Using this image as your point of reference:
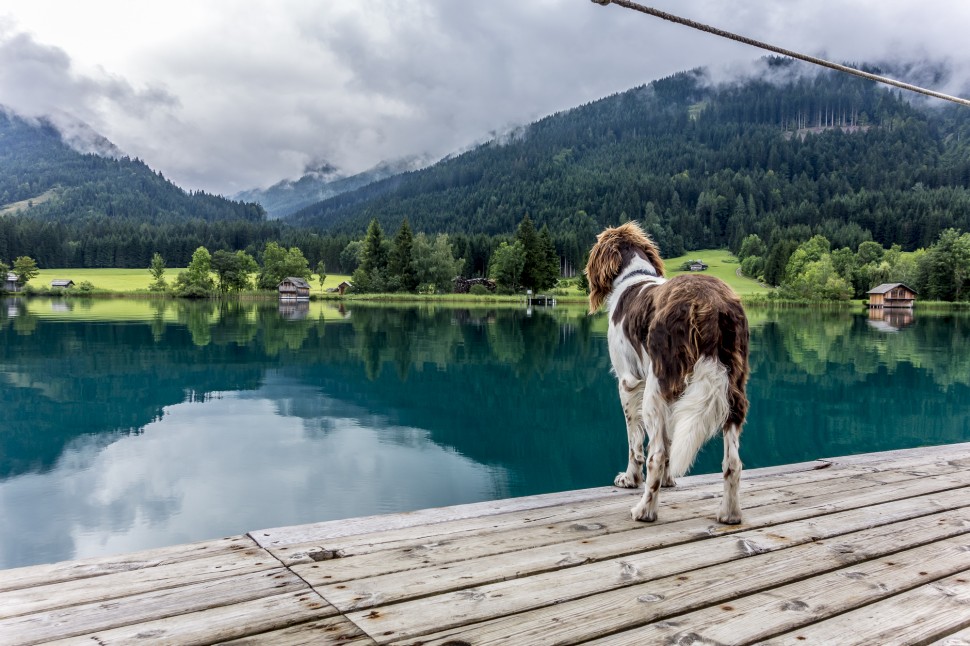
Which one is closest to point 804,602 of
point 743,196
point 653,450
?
point 653,450

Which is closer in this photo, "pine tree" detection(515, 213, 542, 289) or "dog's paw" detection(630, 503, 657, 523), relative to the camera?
"dog's paw" detection(630, 503, 657, 523)

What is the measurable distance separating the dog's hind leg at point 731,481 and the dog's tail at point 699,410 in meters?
0.13

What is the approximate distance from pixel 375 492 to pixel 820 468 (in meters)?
6.30

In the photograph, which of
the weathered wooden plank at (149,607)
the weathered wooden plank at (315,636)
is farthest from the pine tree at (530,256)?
the weathered wooden plank at (315,636)

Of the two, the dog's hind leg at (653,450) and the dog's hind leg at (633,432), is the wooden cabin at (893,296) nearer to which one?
the dog's hind leg at (633,432)

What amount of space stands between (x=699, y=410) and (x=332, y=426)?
11003 mm

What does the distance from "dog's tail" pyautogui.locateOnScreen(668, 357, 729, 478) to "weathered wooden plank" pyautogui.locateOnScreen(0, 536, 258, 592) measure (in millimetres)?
2414

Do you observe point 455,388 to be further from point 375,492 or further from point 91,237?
point 91,237

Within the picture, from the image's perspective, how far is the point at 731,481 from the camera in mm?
3795

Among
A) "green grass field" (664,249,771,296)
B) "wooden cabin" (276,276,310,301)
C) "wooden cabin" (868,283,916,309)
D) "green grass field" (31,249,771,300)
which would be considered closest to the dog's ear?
"green grass field" (31,249,771,300)

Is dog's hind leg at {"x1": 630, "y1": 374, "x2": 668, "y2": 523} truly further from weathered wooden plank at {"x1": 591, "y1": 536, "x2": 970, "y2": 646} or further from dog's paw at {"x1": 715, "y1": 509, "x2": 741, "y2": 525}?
weathered wooden plank at {"x1": 591, "y1": 536, "x2": 970, "y2": 646}

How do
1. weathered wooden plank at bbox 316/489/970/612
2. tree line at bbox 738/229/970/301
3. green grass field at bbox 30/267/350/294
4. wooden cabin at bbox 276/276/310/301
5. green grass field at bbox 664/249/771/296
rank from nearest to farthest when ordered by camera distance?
1. weathered wooden plank at bbox 316/489/970/612
2. tree line at bbox 738/229/970/301
3. wooden cabin at bbox 276/276/310/301
4. green grass field at bbox 30/267/350/294
5. green grass field at bbox 664/249/771/296

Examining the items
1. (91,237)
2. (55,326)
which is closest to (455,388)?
(55,326)

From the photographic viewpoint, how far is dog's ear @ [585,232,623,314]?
494 cm
